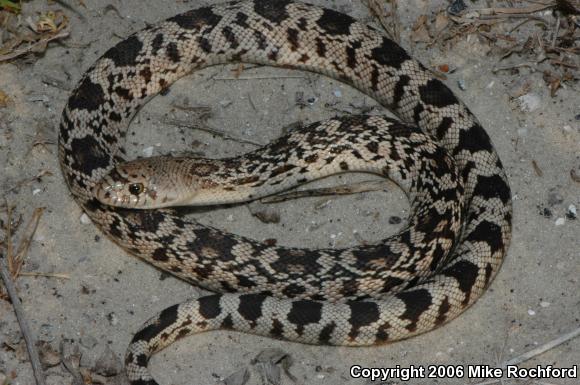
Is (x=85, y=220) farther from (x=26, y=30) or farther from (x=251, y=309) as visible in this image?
(x=26, y=30)

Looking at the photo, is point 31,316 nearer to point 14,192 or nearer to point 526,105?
point 14,192

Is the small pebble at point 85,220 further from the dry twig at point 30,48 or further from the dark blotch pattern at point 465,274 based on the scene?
the dark blotch pattern at point 465,274

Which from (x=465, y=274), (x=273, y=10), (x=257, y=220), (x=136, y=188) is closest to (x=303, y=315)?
(x=257, y=220)

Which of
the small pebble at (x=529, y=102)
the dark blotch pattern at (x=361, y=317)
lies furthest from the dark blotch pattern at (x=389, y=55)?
the dark blotch pattern at (x=361, y=317)

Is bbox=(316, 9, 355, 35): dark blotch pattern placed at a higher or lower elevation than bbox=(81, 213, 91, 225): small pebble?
higher

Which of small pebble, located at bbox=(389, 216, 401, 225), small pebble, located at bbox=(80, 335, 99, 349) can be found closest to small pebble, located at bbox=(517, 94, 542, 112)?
small pebble, located at bbox=(389, 216, 401, 225)

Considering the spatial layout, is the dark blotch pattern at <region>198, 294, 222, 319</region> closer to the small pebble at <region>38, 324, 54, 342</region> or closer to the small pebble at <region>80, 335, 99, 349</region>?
the small pebble at <region>80, 335, 99, 349</region>
